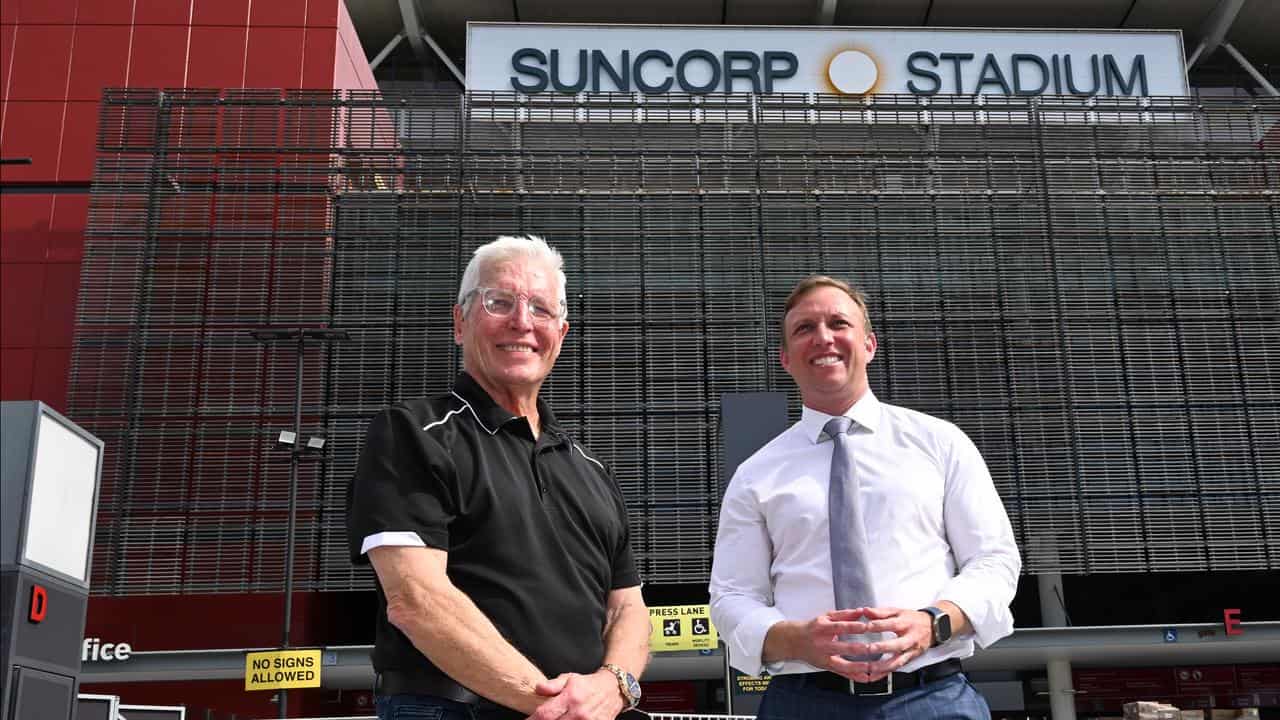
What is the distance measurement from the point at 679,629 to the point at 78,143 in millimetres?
13406

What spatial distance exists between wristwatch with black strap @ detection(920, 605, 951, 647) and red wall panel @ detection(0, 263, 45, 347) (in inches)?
730

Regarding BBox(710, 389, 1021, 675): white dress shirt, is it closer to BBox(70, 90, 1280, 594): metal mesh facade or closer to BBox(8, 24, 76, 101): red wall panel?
BBox(70, 90, 1280, 594): metal mesh facade

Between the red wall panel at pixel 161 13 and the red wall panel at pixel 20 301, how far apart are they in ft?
15.0

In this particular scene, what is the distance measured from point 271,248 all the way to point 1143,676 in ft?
53.5

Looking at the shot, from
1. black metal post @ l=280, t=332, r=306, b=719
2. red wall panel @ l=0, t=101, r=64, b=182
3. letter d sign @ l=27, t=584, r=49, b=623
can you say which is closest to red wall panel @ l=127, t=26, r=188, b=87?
red wall panel @ l=0, t=101, r=64, b=182

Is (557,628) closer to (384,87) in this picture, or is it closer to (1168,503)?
(1168,503)

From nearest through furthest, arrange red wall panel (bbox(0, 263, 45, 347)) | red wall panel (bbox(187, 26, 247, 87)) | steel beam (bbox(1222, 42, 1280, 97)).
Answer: red wall panel (bbox(0, 263, 45, 347)) → red wall panel (bbox(187, 26, 247, 87)) → steel beam (bbox(1222, 42, 1280, 97))

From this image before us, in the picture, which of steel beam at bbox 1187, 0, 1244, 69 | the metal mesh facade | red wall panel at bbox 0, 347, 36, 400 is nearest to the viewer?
the metal mesh facade

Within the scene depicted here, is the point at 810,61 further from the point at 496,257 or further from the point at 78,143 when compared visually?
the point at 496,257

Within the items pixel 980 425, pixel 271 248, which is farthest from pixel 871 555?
pixel 271 248

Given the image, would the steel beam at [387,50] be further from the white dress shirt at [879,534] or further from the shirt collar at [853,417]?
the white dress shirt at [879,534]

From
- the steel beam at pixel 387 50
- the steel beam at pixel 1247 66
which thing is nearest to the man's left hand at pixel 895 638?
the steel beam at pixel 387 50

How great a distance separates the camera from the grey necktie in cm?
281

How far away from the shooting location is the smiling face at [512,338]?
2738 millimetres
